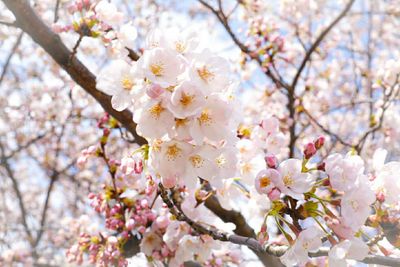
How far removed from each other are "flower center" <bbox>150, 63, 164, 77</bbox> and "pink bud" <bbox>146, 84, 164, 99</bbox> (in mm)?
38

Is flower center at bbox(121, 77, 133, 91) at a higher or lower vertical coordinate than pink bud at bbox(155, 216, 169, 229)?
higher

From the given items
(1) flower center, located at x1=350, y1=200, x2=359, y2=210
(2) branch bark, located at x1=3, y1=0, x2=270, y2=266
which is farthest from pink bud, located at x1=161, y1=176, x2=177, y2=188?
(2) branch bark, located at x1=3, y1=0, x2=270, y2=266

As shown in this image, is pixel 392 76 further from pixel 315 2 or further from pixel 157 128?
pixel 315 2

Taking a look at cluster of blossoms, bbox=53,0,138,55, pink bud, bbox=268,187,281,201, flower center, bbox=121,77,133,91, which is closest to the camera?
pink bud, bbox=268,187,281,201

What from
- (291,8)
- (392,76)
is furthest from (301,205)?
(291,8)

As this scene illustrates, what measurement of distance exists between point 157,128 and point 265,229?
1.73ft

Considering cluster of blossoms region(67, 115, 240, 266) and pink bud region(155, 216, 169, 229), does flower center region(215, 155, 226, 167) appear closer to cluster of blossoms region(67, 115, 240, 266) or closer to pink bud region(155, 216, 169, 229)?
cluster of blossoms region(67, 115, 240, 266)

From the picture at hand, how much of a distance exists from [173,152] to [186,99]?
0.22m

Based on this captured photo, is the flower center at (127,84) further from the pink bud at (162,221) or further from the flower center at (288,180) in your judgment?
the pink bud at (162,221)

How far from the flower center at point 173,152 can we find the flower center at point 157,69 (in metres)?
0.25

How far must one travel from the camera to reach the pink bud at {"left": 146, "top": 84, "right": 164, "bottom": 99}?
1333 mm

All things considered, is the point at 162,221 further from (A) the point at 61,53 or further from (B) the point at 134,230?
(A) the point at 61,53

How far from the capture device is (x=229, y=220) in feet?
8.68

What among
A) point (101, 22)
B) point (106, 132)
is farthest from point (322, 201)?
point (101, 22)
